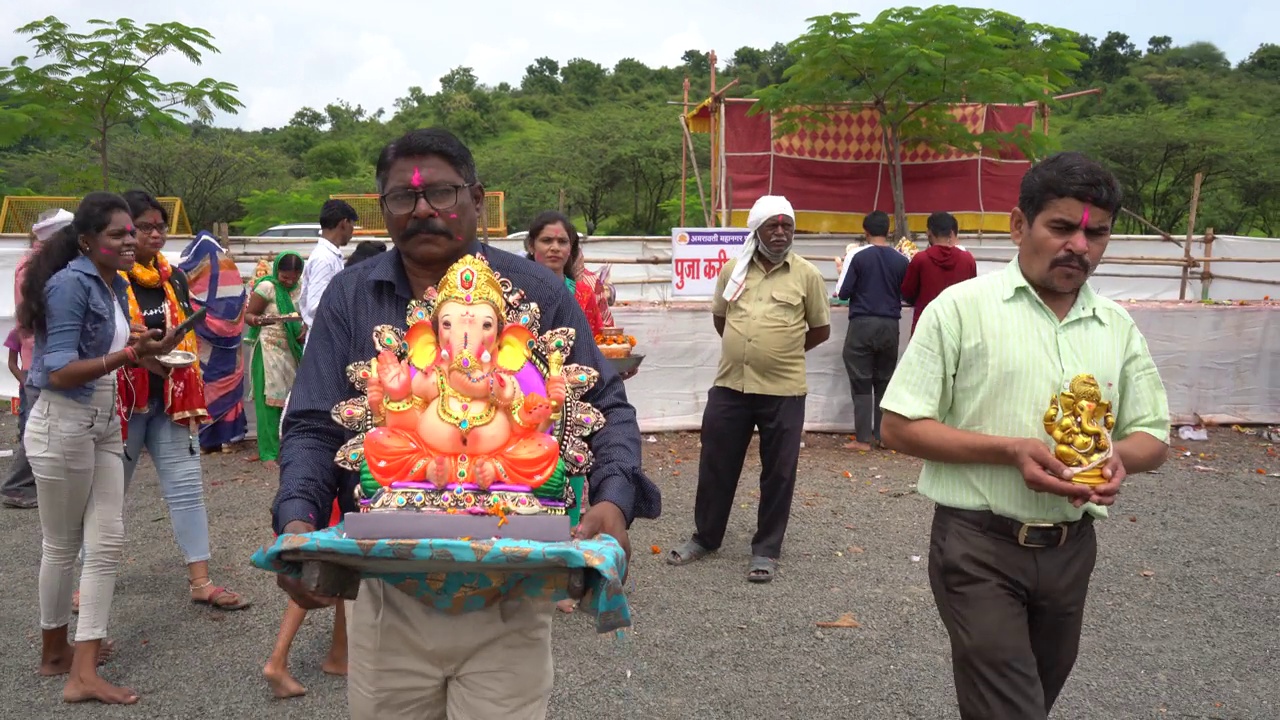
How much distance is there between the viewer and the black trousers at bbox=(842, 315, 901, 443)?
8.77 metres

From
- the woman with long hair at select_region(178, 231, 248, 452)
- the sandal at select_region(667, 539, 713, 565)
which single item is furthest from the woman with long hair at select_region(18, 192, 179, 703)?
the woman with long hair at select_region(178, 231, 248, 452)

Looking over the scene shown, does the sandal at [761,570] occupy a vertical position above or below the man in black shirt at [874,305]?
below

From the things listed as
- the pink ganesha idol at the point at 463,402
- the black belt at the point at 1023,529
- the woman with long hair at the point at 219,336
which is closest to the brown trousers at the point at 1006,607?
the black belt at the point at 1023,529

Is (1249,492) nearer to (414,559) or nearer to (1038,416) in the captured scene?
(1038,416)

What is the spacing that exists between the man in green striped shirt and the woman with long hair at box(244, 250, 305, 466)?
5.98 metres

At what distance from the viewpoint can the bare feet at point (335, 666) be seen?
432 centimetres

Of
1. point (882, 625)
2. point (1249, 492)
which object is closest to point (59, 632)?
point (882, 625)

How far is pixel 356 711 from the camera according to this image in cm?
243

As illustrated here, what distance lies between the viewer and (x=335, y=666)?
4336mm

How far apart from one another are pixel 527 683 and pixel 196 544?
3.39 m

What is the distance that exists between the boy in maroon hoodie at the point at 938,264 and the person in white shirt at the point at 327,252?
4849 millimetres

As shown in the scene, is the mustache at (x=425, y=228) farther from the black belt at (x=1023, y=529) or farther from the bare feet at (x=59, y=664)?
the bare feet at (x=59, y=664)

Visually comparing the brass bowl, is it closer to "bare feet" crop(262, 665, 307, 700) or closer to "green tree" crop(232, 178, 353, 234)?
"bare feet" crop(262, 665, 307, 700)

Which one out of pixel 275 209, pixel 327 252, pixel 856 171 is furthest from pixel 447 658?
pixel 275 209
